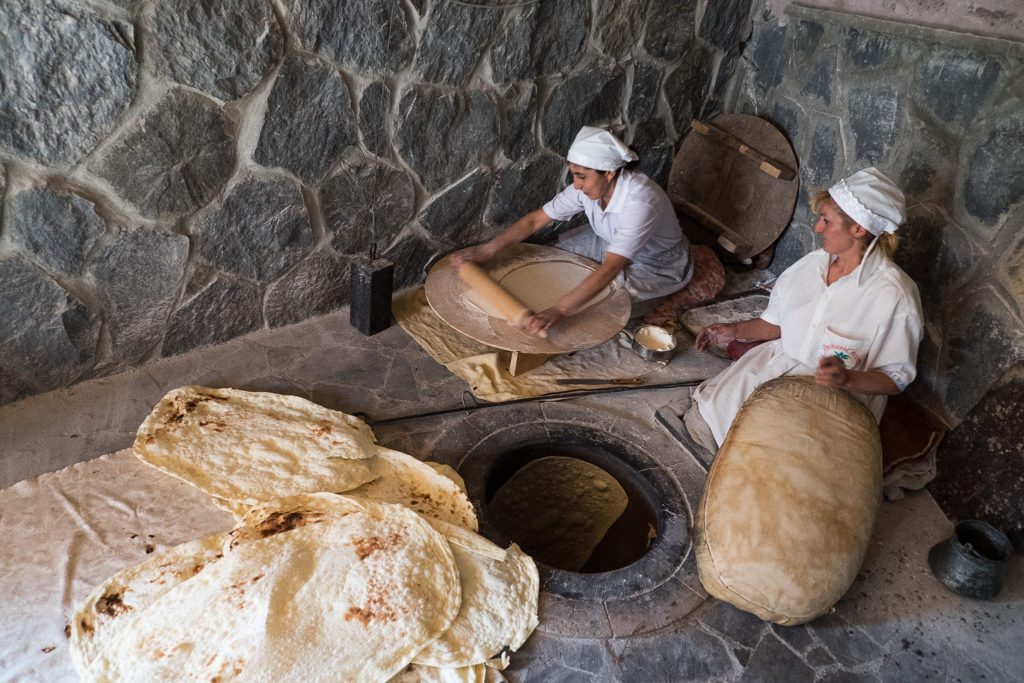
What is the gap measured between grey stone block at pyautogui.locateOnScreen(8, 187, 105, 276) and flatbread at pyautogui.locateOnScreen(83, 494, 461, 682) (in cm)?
136

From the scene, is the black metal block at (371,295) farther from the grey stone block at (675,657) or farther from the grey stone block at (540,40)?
the grey stone block at (675,657)

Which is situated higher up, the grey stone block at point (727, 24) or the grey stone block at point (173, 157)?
the grey stone block at point (727, 24)

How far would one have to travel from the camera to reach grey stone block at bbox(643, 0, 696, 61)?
4.19m

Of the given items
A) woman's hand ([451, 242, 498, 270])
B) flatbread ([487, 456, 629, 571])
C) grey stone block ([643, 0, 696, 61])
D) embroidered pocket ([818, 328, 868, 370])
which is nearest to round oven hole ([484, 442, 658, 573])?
flatbread ([487, 456, 629, 571])

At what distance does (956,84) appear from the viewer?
11.2 ft

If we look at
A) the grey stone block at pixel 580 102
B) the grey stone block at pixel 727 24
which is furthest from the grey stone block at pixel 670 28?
the grey stone block at pixel 580 102

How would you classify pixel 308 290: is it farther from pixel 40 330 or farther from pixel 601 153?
pixel 601 153

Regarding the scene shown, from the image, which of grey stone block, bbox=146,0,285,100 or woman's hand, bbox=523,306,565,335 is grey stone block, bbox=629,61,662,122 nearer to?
woman's hand, bbox=523,306,565,335

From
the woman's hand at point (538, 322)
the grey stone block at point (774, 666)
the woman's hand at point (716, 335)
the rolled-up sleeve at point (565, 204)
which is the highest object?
the rolled-up sleeve at point (565, 204)

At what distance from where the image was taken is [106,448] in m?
2.85

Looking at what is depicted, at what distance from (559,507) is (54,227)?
2469 mm

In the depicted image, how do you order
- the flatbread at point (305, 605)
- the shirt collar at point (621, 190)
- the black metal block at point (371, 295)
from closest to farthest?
1. the flatbread at point (305, 605)
2. the black metal block at point (371, 295)
3. the shirt collar at point (621, 190)

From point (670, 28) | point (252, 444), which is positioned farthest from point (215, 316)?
point (670, 28)

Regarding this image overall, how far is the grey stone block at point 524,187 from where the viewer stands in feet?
13.5
